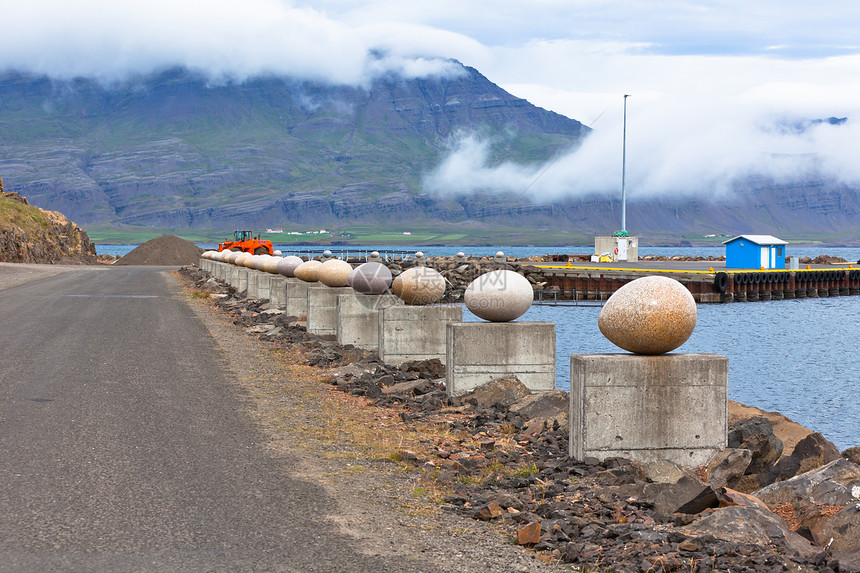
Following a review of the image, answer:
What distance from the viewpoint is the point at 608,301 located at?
9773 millimetres

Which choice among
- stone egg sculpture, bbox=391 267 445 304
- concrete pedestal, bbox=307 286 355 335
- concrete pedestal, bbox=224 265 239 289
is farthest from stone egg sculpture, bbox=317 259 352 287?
concrete pedestal, bbox=224 265 239 289

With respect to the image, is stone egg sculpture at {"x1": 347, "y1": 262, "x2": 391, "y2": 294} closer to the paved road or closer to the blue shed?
the paved road

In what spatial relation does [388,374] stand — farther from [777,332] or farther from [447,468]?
[777,332]

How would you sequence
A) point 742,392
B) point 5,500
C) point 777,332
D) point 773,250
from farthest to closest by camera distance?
point 773,250
point 777,332
point 742,392
point 5,500

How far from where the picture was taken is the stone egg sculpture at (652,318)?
9000 millimetres

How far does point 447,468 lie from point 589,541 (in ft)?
8.07

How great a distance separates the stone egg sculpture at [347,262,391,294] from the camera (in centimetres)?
1829

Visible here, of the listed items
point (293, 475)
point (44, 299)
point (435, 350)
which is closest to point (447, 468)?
point (293, 475)

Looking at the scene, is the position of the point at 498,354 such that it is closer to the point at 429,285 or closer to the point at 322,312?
the point at 429,285

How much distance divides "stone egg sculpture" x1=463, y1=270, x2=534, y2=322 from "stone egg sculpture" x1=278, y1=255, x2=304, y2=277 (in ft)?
48.6

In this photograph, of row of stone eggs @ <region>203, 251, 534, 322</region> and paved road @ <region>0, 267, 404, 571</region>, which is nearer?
paved road @ <region>0, 267, 404, 571</region>

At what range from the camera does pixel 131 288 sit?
40000mm

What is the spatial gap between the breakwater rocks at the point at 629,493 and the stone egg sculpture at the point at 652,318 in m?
1.27

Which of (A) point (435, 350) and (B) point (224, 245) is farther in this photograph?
(B) point (224, 245)
